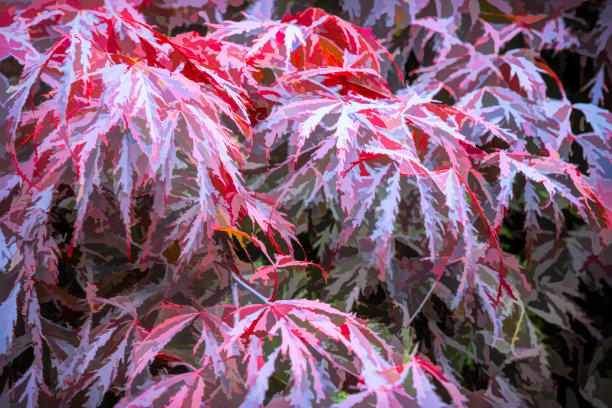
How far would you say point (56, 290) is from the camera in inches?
30.8

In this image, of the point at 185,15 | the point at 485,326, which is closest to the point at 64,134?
the point at 185,15

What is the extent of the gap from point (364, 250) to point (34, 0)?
796 millimetres

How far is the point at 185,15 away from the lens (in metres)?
1.21

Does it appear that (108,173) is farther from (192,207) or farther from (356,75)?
(356,75)

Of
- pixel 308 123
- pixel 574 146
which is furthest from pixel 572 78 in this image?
pixel 308 123

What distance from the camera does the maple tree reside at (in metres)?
0.58

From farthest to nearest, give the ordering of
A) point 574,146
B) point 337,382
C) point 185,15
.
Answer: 1. point 574,146
2. point 185,15
3. point 337,382

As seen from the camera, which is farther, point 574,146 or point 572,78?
point 572,78

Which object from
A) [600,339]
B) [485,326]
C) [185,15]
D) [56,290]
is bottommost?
[600,339]

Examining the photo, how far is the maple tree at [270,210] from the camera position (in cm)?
58

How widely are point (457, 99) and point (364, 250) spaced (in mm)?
487

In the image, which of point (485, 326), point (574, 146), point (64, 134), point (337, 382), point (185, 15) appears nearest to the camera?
point (64, 134)

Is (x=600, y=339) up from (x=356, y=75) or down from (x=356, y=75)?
down

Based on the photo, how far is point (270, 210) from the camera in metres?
0.72
